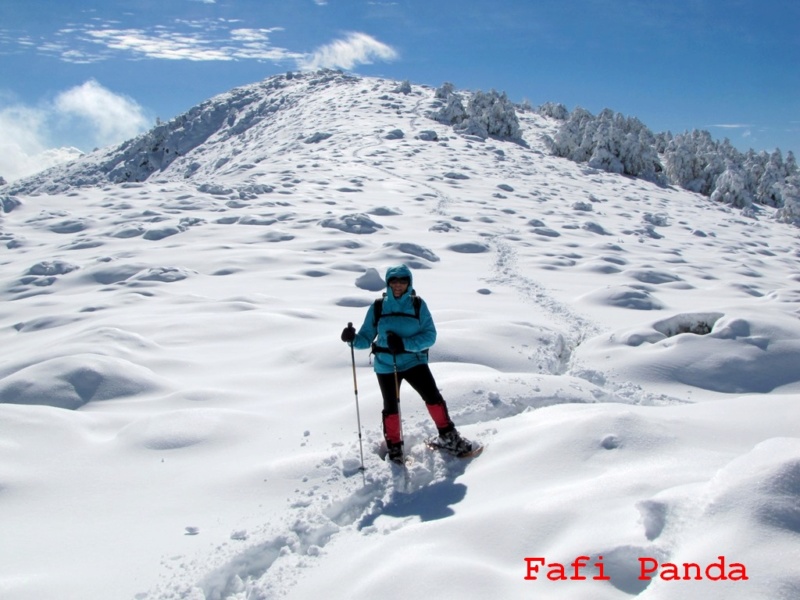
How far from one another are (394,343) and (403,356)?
201 millimetres

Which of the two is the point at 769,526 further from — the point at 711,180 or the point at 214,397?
the point at 711,180

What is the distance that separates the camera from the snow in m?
2.73

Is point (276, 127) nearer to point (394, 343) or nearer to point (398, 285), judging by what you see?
point (398, 285)

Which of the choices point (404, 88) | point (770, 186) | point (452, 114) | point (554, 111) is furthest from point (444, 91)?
point (770, 186)

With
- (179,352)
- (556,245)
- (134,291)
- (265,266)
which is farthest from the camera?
(556,245)

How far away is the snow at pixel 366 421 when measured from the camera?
2.73 meters

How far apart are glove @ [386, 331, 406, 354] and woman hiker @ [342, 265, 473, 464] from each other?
1 cm

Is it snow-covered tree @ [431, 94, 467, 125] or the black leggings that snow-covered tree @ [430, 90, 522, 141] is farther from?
the black leggings

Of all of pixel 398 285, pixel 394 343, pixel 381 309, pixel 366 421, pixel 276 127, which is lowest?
pixel 366 421

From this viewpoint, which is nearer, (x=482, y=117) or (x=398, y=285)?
(x=398, y=285)

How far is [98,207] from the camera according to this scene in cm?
1828

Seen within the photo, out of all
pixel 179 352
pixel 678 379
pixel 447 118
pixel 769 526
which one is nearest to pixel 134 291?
pixel 179 352

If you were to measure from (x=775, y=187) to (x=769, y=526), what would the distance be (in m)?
50.0

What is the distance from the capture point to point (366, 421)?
4785mm
